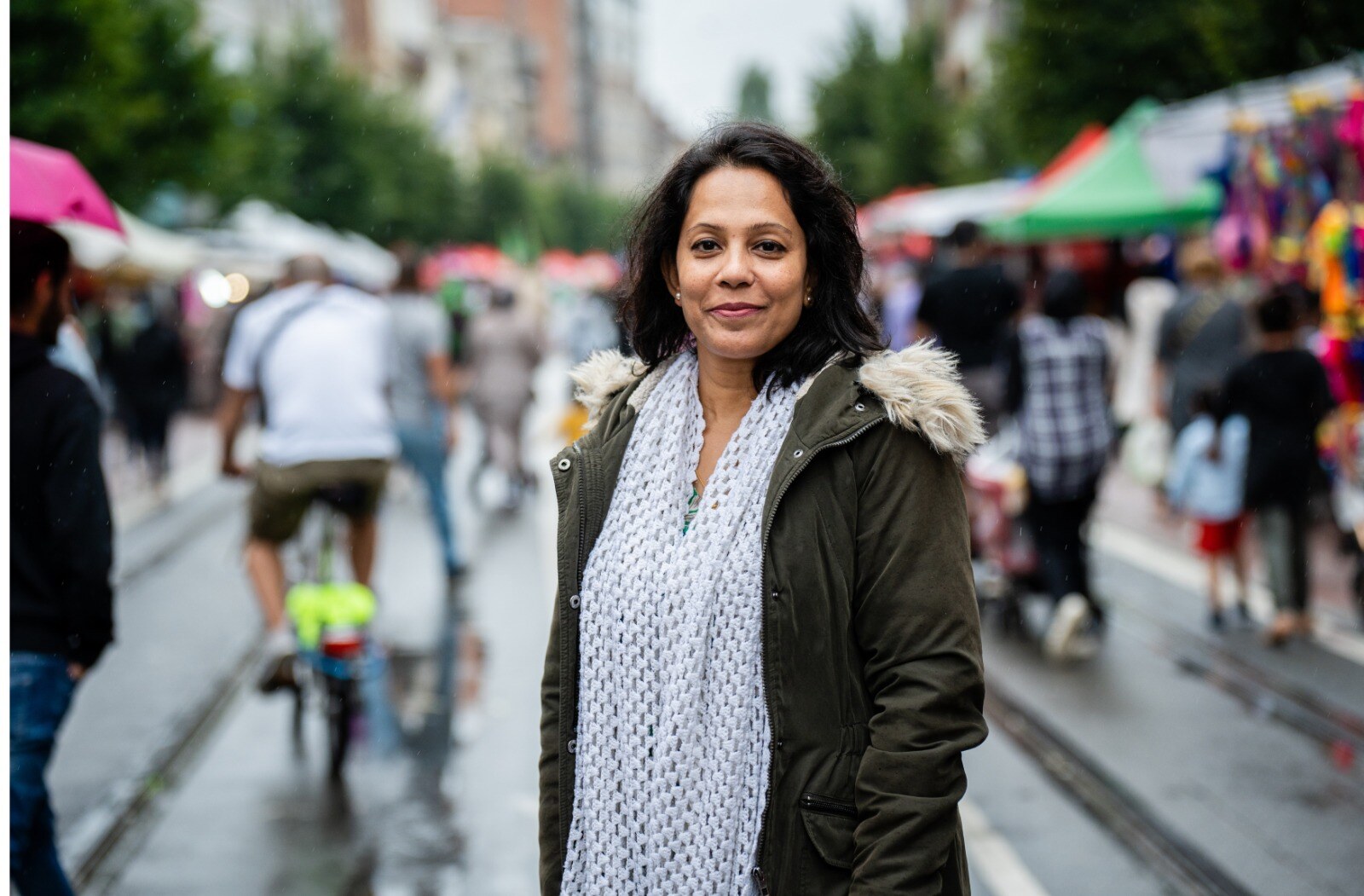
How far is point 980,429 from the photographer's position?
2271mm

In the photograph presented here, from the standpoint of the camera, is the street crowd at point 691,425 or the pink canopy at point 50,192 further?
the pink canopy at point 50,192

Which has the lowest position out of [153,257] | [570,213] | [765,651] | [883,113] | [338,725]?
[338,725]

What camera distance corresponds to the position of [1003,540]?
8.35 meters

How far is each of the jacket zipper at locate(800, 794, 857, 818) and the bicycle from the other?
12.9 feet

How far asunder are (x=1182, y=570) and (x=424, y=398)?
5.03m

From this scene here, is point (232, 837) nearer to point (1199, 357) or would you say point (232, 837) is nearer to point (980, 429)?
point (980, 429)

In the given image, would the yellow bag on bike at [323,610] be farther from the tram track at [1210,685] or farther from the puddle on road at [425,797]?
the tram track at [1210,685]

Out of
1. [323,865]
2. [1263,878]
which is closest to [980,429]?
[1263,878]

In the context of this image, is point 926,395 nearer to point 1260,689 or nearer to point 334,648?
point 334,648

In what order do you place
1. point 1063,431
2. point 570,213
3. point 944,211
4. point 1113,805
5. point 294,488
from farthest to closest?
1. point 570,213
2. point 944,211
3. point 1063,431
4. point 294,488
5. point 1113,805

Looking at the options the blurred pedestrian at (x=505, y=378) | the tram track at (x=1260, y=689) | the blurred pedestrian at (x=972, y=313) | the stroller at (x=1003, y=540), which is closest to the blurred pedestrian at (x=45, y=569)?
the tram track at (x=1260, y=689)

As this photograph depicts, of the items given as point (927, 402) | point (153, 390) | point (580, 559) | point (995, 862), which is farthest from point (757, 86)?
point (927, 402)

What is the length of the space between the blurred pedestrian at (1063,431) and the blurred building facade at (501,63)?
2132 cm

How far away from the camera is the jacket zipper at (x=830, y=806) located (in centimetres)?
222
